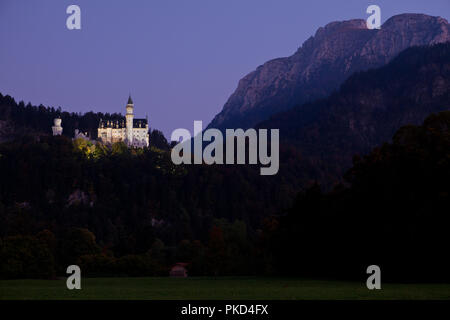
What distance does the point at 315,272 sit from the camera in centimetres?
6938

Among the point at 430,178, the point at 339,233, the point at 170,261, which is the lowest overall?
the point at 170,261

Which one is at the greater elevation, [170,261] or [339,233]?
[339,233]

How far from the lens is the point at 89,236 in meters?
135

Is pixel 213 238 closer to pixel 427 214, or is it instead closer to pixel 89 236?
pixel 89 236
